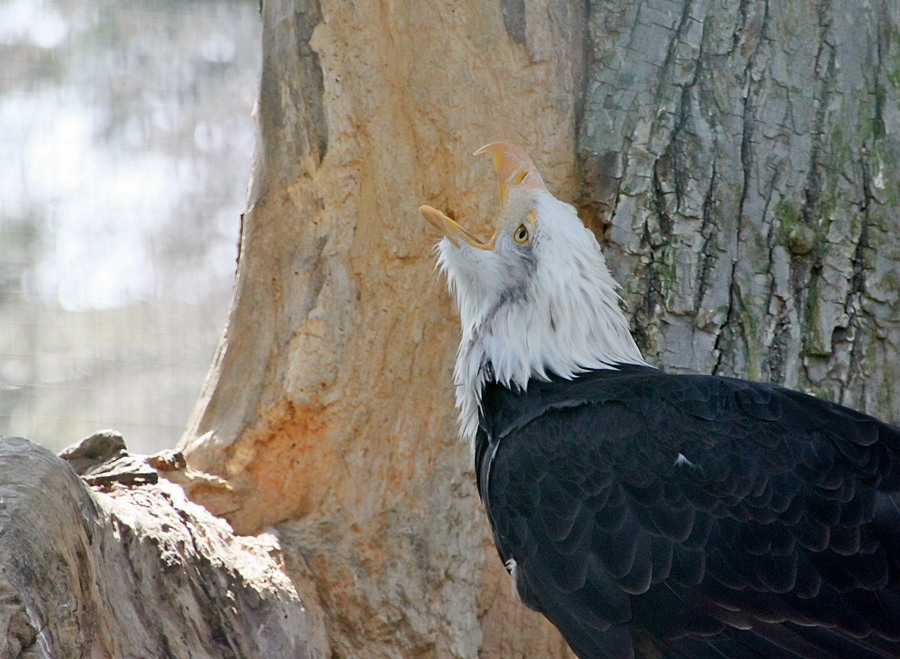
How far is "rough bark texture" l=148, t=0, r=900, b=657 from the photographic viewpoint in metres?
4.30

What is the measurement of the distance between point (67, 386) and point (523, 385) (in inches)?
168

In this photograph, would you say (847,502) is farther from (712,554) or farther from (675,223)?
(675,223)

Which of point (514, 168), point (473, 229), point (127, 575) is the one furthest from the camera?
point (473, 229)

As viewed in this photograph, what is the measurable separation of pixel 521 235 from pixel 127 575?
2.00m

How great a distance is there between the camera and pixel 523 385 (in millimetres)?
4184

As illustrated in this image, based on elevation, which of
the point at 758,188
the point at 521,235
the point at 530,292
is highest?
the point at 758,188

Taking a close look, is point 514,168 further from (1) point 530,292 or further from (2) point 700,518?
(2) point 700,518

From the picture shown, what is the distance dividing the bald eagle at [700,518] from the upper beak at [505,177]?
32.9 inches

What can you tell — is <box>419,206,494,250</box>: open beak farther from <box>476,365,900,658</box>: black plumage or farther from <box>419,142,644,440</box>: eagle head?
<box>476,365,900,658</box>: black plumage

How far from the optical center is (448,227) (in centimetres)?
429

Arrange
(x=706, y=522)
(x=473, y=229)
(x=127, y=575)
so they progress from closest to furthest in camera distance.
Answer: (x=706, y=522) → (x=127, y=575) → (x=473, y=229)

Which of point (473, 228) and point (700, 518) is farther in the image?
point (473, 228)

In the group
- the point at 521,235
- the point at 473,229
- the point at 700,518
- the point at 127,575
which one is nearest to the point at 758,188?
the point at 521,235

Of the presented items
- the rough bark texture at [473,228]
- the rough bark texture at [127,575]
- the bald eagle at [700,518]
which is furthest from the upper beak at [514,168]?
the rough bark texture at [127,575]
